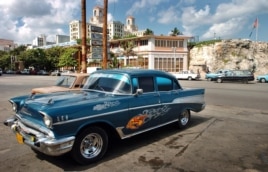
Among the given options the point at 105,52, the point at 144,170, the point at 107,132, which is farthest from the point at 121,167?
the point at 105,52

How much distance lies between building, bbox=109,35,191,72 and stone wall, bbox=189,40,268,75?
402 cm

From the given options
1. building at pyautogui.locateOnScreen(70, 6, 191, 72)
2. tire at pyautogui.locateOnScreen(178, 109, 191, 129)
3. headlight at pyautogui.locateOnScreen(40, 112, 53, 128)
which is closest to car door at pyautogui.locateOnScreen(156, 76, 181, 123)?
tire at pyautogui.locateOnScreen(178, 109, 191, 129)

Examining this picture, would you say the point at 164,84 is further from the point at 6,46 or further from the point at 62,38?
the point at 6,46

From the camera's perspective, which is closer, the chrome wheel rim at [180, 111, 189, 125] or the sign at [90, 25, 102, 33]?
the chrome wheel rim at [180, 111, 189, 125]

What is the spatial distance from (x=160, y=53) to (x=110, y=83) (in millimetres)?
43185

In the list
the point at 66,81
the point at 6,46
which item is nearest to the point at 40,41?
the point at 6,46

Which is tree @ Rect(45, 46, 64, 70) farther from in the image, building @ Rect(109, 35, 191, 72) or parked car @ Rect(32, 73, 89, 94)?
parked car @ Rect(32, 73, 89, 94)

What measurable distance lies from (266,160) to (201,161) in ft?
4.26

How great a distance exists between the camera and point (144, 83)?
5410mm

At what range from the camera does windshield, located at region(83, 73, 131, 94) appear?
4957mm

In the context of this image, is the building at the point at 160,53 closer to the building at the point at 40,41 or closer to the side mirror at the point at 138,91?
the side mirror at the point at 138,91

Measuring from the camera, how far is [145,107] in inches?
203

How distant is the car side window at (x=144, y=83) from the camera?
5145 mm

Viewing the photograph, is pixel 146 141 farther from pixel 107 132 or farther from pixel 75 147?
pixel 75 147
